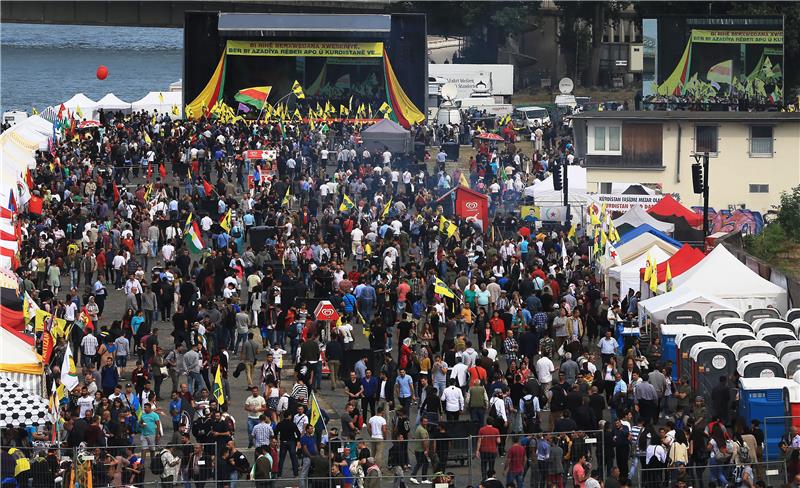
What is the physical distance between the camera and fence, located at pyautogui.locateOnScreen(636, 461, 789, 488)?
24.4 metres

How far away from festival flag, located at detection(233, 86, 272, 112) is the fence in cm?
4656

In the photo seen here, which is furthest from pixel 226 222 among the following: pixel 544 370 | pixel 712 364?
pixel 712 364

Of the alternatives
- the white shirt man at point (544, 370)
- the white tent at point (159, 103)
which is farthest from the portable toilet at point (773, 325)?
the white tent at point (159, 103)

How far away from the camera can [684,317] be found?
1294 inches

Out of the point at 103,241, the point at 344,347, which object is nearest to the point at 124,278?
the point at 103,241

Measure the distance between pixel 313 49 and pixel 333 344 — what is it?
42.0m

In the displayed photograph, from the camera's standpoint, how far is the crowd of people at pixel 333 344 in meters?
24.9

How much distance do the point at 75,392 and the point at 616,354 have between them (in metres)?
9.76

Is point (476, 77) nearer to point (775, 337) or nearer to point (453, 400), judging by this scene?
point (775, 337)

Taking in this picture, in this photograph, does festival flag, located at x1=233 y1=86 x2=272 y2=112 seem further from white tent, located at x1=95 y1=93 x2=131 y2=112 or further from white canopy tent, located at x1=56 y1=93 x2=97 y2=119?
white canopy tent, located at x1=56 y1=93 x2=97 y2=119

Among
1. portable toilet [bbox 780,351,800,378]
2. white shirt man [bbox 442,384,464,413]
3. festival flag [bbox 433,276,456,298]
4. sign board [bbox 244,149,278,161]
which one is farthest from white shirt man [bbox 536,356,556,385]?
sign board [bbox 244,149,278,161]

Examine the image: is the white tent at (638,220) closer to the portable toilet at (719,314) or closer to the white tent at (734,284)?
the white tent at (734,284)

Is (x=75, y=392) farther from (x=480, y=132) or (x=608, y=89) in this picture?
(x=608, y=89)

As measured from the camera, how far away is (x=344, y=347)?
31656 mm
